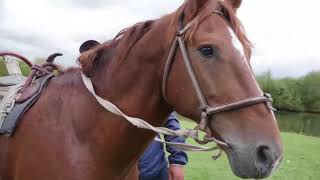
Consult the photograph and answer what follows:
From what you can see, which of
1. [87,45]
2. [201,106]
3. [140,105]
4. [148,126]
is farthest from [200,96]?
[87,45]

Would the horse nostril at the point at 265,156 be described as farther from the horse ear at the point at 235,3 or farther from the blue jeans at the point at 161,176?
the blue jeans at the point at 161,176

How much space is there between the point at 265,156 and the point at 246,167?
0.13m

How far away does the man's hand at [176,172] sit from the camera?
4.58 m

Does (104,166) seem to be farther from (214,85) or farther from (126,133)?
(214,85)

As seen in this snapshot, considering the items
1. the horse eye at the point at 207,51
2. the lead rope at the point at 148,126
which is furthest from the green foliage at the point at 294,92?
the horse eye at the point at 207,51

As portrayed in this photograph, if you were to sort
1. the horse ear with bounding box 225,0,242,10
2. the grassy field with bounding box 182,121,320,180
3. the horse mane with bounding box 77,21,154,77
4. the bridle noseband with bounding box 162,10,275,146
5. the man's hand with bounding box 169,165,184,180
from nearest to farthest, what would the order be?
the bridle noseband with bounding box 162,10,275,146
the horse ear with bounding box 225,0,242,10
the horse mane with bounding box 77,21,154,77
the man's hand with bounding box 169,165,184,180
the grassy field with bounding box 182,121,320,180

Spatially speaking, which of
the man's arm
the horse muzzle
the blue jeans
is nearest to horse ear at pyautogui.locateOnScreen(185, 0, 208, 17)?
the horse muzzle

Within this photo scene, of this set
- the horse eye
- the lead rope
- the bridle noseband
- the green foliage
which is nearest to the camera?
the bridle noseband

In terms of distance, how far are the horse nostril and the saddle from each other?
6.24ft

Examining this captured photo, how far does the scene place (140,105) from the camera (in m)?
3.30

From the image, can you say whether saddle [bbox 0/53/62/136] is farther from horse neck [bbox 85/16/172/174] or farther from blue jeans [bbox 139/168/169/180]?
blue jeans [bbox 139/168/169/180]

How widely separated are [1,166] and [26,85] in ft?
2.20

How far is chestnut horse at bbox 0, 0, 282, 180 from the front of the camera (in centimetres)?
268

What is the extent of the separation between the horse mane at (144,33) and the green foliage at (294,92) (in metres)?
73.4
